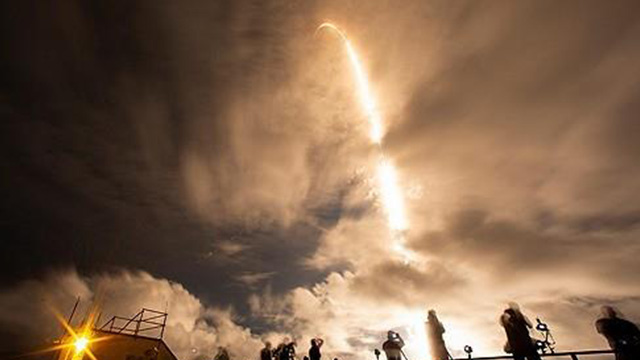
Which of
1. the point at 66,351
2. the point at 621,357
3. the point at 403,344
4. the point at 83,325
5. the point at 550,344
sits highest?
the point at 83,325

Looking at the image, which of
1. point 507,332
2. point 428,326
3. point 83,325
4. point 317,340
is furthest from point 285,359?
point 83,325

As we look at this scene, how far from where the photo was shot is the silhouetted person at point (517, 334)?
7586 millimetres

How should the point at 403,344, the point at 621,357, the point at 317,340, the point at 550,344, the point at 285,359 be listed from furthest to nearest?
the point at 285,359
the point at 317,340
the point at 403,344
the point at 550,344
the point at 621,357

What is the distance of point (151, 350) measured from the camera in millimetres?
19969

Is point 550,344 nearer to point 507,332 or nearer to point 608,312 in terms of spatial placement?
point 507,332

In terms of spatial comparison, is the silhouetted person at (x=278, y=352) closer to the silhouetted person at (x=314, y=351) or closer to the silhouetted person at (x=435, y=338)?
the silhouetted person at (x=314, y=351)

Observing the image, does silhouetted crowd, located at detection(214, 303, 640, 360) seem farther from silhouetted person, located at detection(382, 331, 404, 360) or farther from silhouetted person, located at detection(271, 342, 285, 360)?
silhouetted person, located at detection(271, 342, 285, 360)

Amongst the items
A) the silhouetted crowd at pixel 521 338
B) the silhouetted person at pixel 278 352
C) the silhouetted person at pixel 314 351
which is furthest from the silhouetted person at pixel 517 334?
the silhouetted person at pixel 278 352

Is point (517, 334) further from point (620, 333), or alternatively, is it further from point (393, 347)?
point (393, 347)

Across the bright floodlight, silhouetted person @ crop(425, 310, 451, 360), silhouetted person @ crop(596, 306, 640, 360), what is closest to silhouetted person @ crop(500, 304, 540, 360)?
silhouetted person @ crop(596, 306, 640, 360)

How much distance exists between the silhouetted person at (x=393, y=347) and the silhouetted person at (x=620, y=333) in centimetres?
582

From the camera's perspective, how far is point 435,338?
10.4 m

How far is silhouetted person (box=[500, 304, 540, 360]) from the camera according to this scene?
24.9 ft

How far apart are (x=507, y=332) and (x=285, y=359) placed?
9.84 metres
